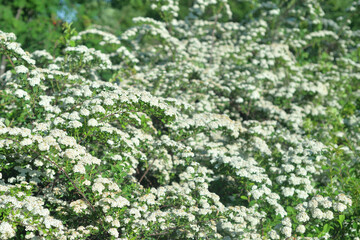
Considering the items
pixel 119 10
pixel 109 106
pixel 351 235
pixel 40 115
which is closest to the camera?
pixel 109 106

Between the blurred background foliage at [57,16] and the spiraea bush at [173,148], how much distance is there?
51.8 inches

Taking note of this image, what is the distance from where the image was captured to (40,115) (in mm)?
4516

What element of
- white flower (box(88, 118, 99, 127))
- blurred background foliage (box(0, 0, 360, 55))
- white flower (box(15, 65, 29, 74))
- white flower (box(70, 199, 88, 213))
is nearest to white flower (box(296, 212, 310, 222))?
white flower (box(70, 199, 88, 213))

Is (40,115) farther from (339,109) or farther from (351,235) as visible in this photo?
(339,109)

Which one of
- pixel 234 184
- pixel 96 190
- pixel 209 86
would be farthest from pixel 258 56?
pixel 96 190

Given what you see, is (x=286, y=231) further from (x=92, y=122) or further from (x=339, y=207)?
(x=92, y=122)

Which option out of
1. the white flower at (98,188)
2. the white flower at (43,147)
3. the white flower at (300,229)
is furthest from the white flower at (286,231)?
the white flower at (43,147)

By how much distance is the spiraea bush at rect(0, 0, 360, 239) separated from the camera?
343 centimetres

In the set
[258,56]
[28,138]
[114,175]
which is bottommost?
[114,175]

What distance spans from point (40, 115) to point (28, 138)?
1290 mm

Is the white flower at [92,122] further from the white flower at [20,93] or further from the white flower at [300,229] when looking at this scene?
the white flower at [300,229]

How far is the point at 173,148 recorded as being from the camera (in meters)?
4.73

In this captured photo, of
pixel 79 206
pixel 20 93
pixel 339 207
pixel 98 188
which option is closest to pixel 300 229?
pixel 339 207

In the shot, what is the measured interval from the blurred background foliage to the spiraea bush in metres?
1.31
